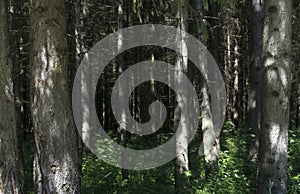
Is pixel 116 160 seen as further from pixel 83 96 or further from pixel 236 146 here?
pixel 236 146

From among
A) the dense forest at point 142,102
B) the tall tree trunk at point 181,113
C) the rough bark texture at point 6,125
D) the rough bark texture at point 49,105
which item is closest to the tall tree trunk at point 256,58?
the dense forest at point 142,102

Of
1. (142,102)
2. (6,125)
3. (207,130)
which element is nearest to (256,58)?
(207,130)

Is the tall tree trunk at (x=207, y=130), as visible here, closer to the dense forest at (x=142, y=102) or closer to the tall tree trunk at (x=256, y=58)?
the dense forest at (x=142, y=102)

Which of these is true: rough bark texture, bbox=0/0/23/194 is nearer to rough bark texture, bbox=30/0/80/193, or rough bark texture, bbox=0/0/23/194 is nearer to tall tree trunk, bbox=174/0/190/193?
rough bark texture, bbox=30/0/80/193

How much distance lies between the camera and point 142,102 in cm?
2142

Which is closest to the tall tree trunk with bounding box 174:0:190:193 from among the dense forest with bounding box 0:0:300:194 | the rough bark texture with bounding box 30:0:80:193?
the dense forest with bounding box 0:0:300:194

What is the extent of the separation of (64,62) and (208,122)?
6408 millimetres

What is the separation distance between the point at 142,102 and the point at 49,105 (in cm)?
1679

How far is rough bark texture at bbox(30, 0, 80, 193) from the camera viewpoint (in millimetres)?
4652

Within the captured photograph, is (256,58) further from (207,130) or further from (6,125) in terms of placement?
(6,125)

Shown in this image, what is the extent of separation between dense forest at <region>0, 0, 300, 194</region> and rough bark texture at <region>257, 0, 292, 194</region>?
0.05ft

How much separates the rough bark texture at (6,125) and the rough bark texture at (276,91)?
337 cm

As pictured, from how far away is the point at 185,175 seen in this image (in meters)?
8.12

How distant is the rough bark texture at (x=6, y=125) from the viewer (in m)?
4.55
